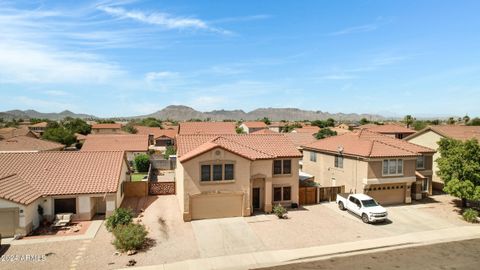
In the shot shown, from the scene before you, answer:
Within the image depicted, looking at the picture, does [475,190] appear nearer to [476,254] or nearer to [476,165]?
[476,165]

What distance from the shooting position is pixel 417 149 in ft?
105

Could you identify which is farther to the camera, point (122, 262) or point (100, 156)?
point (100, 156)

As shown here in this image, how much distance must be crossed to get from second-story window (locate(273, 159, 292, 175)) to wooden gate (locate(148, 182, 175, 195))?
35.9 feet

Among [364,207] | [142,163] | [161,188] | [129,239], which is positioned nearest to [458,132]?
[364,207]

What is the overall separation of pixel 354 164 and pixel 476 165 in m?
9.24

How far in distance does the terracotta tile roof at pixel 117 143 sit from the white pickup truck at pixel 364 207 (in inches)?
1506

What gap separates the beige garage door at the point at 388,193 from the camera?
96.1ft

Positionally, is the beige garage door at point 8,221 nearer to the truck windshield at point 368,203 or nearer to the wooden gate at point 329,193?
the wooden gate at point 329,193

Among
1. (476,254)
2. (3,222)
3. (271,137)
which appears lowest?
(476,254)

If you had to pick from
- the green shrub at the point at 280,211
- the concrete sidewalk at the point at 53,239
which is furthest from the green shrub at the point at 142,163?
the green shrub at the point at 280,211

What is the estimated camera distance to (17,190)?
878 inches

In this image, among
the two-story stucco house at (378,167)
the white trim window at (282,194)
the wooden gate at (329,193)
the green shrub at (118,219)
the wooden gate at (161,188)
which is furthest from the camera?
the wooden gate at (161,188)

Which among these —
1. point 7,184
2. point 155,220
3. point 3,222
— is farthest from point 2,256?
point 155,220

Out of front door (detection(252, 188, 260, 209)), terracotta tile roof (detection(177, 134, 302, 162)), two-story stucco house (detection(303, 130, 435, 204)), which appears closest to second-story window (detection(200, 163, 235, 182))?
terracotta tile roof (detection(177, 134, 302, 162))
